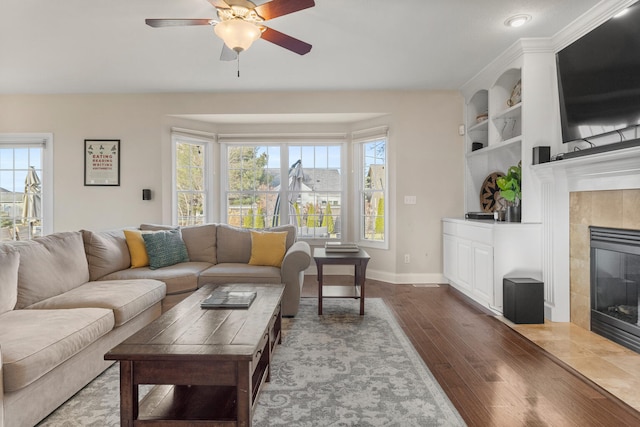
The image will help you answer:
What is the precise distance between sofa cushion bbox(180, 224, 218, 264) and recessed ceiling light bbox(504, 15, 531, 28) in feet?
11.6

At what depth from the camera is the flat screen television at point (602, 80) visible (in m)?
2.42

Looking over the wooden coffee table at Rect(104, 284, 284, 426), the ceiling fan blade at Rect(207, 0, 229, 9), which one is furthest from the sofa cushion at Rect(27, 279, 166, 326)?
the ceiling fan blade at Rect(207, 0, 229, 9)

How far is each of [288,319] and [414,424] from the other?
5.85ft

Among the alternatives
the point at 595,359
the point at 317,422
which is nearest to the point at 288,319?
the point at 317,422

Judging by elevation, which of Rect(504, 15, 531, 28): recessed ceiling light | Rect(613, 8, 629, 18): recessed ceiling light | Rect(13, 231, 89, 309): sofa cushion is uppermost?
Rect(504, 15, 531, 28): recessed ceiling light

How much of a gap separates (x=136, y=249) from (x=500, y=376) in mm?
3348

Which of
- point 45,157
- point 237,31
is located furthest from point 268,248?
point 45,157

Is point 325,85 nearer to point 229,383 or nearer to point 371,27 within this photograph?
point 371,27

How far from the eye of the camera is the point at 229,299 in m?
2.38

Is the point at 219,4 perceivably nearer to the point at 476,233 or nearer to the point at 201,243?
the point at 201,243

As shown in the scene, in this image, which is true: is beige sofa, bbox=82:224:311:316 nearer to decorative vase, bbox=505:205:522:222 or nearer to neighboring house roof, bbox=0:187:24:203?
decorative vase, bbox=505:205:522:222

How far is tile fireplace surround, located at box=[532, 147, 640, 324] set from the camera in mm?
2619

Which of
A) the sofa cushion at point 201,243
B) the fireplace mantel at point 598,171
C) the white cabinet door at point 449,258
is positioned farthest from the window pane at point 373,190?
the sofa cushion at point 201,243

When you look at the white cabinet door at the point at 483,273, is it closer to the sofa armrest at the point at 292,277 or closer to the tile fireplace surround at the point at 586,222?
the tile fireplace surround at the point at 586,222
